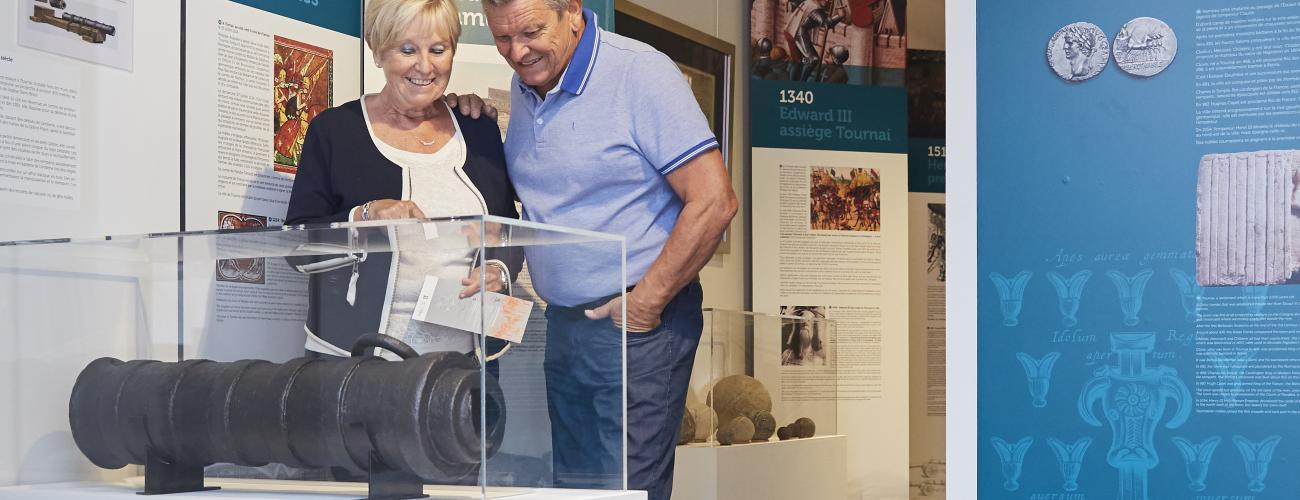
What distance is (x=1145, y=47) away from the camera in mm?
3434

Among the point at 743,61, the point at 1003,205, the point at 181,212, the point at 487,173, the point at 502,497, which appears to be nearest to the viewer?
the point at 502,497

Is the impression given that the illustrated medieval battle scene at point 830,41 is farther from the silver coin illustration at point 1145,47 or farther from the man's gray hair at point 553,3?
the man's gray hair at point 553,3

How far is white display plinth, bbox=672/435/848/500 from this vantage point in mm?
5621

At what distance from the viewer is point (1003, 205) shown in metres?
3.61

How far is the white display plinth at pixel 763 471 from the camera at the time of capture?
5621mm

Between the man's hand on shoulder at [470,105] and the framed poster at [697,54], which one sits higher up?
the framed poster at [697,54]

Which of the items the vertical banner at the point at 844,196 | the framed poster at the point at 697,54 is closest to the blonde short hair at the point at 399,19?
the framed poster at the point at 697,54

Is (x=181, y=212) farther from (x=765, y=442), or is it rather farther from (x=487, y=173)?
(x=765, y=442)

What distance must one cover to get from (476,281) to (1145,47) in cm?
214

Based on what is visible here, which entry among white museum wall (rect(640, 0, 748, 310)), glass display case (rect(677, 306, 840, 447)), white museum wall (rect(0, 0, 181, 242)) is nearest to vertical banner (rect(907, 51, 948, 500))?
white museum wall (rect(640, 0, 748, 310))

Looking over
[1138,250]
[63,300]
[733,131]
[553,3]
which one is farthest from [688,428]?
[63,300]

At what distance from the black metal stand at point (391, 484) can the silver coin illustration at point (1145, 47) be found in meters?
2.23

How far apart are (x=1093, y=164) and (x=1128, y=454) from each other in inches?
28.3

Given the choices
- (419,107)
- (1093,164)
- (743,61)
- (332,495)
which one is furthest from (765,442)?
(332,495)
